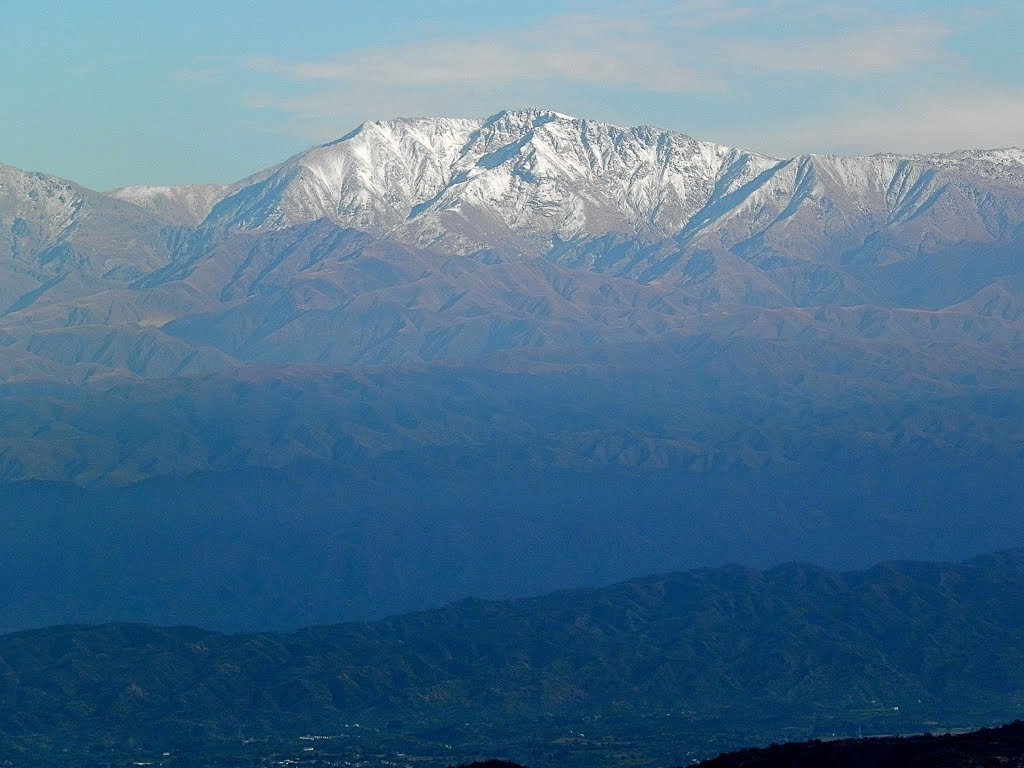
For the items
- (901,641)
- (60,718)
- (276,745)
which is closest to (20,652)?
(60,718)

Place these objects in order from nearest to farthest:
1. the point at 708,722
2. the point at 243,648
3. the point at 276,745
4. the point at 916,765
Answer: the point at 916,765
the point at 276,745
the point at 708,722
the point at 243,648

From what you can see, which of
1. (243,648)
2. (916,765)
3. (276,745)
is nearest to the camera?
(916,765)

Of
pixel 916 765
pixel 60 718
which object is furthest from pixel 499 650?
pixel 916 765

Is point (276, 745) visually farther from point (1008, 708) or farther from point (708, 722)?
point (1008, 708)

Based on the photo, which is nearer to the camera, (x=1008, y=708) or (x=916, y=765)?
(x=916, y=765)

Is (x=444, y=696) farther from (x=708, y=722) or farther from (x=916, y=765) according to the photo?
(x=916, y=765)

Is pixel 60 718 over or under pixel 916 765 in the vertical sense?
under
